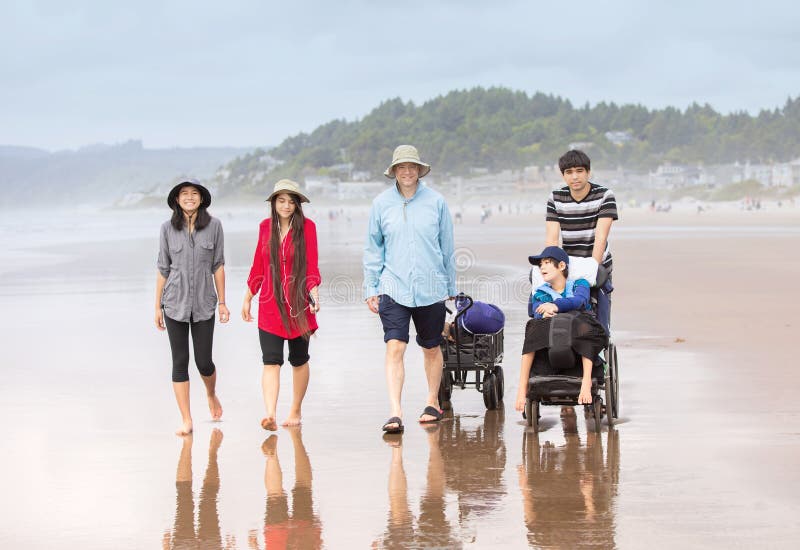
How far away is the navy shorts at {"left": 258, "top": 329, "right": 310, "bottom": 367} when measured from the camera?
287 inches

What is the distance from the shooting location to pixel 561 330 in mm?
6762

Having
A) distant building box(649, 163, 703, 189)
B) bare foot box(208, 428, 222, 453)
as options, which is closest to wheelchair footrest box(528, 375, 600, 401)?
bare foot box(208, 428, 222, 453)

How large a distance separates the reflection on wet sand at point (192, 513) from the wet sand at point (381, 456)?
0.02 meters

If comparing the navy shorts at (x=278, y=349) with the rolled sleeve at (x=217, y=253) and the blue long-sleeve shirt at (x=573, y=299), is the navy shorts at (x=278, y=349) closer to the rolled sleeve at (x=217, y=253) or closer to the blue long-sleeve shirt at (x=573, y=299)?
the rolled sleeve at (x=217, y=253)

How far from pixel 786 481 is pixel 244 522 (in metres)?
2.65

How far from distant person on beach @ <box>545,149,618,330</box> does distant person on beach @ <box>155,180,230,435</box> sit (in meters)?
2.21

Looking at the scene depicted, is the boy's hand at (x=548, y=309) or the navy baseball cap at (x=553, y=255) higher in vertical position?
the navy baseball cap at (x=553, y=255)

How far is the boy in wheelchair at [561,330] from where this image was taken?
265 inches

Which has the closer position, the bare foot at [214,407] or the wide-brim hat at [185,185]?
the wide-brim hat at [185,185]

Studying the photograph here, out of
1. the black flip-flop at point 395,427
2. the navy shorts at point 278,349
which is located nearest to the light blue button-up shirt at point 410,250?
the navy shorts at point 278,349

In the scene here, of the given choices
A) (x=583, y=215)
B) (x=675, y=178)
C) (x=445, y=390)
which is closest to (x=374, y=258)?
(x=445, y=390)

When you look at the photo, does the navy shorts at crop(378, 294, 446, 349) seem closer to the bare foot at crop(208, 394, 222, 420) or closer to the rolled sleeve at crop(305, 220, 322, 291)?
the rolled sleeve at crop(305, 220, 322, 291)

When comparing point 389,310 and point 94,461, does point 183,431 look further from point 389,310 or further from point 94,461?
point 389,310

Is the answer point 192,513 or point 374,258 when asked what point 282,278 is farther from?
point 192,513
